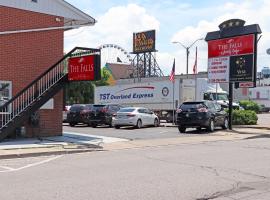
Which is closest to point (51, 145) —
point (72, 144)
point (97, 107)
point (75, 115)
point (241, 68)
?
point (72, 144)

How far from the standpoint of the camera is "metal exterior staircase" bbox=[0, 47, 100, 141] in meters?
20.1

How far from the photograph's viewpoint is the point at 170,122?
124 ft

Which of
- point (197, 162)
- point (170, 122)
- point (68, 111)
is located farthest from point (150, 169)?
point (170, 122)

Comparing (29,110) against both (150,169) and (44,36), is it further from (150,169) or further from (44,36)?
(150,169)

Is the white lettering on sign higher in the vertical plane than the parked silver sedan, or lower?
higher

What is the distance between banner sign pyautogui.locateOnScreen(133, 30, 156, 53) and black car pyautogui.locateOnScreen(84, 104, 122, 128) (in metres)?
59.5

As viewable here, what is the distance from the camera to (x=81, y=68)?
21.4m

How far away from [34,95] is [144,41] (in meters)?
72.8

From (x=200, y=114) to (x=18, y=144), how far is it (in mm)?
11225

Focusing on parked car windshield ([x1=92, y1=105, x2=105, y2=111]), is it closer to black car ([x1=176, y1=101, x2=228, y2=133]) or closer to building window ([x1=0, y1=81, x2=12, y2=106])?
black car ([x1=176, y1=101, x2=228, y2=133])

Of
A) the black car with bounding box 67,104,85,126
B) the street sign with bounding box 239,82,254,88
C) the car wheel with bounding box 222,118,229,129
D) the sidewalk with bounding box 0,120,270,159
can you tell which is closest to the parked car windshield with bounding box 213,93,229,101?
the car wheel with bounding box 222,118,229,129

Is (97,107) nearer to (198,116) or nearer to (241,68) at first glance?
(198,116)

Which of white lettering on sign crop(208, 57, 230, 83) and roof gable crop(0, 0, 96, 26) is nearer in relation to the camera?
roof gable crop(0, 0, 96, 26)

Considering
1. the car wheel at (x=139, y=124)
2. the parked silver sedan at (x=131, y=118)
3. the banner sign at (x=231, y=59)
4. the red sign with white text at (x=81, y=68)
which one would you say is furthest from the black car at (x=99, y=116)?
the red sign with white text at (x=81, y=68)
